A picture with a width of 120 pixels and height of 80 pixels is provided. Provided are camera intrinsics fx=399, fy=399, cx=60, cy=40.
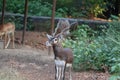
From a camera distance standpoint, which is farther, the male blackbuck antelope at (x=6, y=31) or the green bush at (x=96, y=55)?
the male blackbuck antelope at (x=6, y=31)

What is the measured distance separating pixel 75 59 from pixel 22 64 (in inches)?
53.2

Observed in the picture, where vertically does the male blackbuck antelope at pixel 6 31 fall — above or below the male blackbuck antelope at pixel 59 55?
below

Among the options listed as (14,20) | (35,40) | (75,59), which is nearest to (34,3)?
(14,20)

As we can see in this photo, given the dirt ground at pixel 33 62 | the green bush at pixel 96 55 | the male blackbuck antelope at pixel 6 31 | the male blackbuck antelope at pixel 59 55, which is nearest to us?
the male blackbuck antelope at pixel 59 55

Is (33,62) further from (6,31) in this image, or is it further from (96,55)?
(6,31)

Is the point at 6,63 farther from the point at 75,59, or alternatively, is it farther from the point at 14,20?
the point at 14,20

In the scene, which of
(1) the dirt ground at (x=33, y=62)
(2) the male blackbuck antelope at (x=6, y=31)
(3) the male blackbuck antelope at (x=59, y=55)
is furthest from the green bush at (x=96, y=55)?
(2) the male blackbuck antelope at (x=6, y=31)

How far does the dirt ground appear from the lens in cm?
812

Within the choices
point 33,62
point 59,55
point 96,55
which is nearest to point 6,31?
point 33,62

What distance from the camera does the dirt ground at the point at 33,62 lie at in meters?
8.12

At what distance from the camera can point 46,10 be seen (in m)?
16.6

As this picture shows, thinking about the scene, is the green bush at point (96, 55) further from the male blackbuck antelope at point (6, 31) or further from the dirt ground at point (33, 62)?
the male blackbuck antelope at point (6, 31)

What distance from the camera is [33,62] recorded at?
31.4 ft

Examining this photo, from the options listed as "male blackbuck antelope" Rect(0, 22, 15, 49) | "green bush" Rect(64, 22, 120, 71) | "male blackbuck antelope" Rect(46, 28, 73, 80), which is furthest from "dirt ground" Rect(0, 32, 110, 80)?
"male blackbuck antelope" Rect(46, 28, 73, 80)
